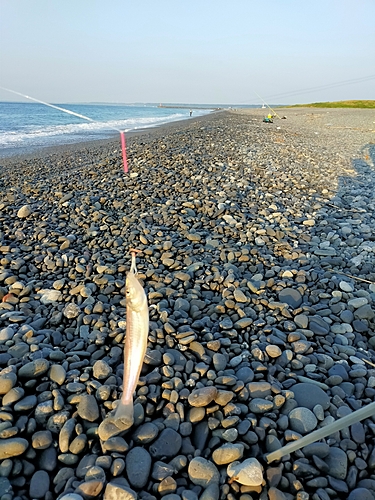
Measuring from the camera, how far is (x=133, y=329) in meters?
1.97

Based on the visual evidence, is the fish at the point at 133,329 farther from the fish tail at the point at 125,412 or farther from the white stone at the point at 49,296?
the white stone at the point at 49,296

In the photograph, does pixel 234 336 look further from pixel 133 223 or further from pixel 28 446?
pixel 133 223

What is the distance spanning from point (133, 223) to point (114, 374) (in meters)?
3.46

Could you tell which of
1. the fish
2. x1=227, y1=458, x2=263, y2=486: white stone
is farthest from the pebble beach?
the fish

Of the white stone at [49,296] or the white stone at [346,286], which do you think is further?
the white stone at [346,286]

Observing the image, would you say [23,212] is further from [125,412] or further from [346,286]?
[346,286]

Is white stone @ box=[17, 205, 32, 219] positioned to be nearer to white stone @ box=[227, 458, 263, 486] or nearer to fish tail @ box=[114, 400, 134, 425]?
fish tail @ box=[114, 400, 134, 425]

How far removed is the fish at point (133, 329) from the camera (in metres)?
1.84

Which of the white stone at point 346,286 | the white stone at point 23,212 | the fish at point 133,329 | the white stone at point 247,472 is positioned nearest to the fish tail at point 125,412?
the fish at point 133,329

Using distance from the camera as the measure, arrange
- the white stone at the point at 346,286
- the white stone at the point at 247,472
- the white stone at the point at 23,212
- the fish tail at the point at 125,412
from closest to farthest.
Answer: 1. the white stone at the point at 247,472
2. the fish tail at the point at 125,412
3. the white stone at the point at 346,286
4. the white stone at the point at 23,212

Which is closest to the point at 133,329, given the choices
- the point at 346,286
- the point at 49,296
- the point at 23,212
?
the point at 49,296

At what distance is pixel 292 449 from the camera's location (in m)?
1.98

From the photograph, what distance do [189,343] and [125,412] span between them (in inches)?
39.2

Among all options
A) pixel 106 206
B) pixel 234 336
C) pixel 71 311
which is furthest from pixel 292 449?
pixel 106 206
